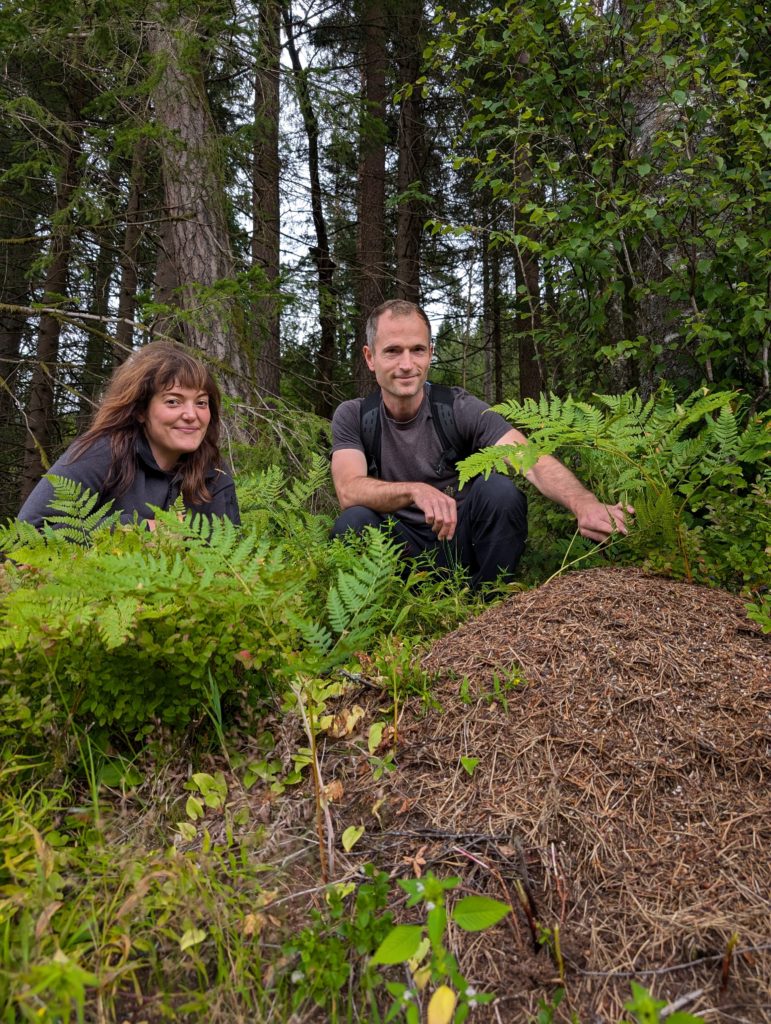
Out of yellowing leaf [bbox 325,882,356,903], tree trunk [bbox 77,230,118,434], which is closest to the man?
yellowing leaf [bbox 325,882,356,903]

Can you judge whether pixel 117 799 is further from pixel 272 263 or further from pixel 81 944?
pixel 272 263

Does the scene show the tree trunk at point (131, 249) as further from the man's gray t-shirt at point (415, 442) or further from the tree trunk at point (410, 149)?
the man's gray t-shirt at point (415, 442)

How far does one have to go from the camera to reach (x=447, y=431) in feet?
13.8

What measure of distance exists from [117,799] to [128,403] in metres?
2.35

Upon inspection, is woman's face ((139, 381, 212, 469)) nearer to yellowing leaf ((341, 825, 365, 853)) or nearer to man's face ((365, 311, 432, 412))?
man's face ((365, 311, 432, 412))

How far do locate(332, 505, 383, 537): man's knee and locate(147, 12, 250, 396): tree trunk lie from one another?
7.77ft

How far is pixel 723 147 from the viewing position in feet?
11.4

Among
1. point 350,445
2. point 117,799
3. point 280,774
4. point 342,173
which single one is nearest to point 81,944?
point 117,799

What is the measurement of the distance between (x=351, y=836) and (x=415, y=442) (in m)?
2.92

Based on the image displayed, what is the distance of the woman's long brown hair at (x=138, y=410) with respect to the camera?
11.9 feet

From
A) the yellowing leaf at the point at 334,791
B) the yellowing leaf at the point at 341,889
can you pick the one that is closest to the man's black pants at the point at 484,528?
the yellowing leaf at the point at 334,791

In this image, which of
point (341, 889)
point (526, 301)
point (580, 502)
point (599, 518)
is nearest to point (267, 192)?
point (526, 301)

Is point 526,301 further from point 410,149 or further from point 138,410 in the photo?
point 410,149

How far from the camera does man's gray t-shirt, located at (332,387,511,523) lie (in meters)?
4.21
